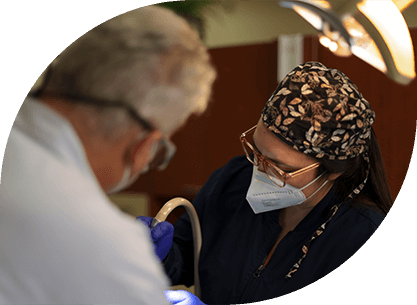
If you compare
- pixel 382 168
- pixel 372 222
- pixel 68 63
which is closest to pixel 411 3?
pixel 382 168

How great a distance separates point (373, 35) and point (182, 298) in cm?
83

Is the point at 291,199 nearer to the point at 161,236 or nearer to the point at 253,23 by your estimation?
the point at 161,236

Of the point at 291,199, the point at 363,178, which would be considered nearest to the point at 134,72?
the point at 291,199

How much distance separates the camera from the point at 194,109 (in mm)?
815

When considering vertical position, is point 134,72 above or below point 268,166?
above

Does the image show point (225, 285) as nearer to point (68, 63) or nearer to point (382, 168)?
point (382, 168)

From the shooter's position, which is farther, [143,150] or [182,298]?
[182,298]

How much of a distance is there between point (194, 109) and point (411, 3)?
0.61 m

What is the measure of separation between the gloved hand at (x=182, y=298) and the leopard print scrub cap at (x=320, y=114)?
0.48 m

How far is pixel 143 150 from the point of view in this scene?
31.0 inches

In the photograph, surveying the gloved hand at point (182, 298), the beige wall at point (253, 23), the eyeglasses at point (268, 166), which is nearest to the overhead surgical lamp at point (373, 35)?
the beige wall at point (253, 23)

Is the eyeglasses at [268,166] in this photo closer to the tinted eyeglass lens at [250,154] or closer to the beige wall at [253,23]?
the tinted eyeglass lens at [250,154]

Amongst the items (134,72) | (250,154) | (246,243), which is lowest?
(246,243)

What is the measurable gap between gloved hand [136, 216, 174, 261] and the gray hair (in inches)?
9.5
